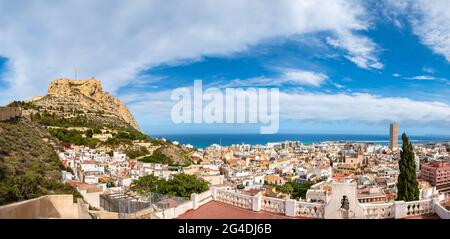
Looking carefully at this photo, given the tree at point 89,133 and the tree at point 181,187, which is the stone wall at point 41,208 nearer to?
the tree at point 181,187

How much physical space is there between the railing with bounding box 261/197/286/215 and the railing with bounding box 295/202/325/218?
188mm

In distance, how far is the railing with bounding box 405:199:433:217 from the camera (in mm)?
4422

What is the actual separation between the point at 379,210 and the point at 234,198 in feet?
5.89

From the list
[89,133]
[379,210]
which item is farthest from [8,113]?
[379,210]

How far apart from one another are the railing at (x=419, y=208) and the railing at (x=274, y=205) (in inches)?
56.7

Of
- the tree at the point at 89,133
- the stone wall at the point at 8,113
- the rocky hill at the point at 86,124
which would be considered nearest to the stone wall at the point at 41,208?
the stone wall at the point at 8,113

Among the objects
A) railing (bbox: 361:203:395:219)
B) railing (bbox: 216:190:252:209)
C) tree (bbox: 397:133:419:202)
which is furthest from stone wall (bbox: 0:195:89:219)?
tree (bbox: 397:133:419:202)

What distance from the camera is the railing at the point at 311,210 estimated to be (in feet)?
14.4

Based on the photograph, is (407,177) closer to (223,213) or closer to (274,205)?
→ (274,205)

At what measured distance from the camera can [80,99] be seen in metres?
52.6

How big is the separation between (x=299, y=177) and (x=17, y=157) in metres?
27.6
